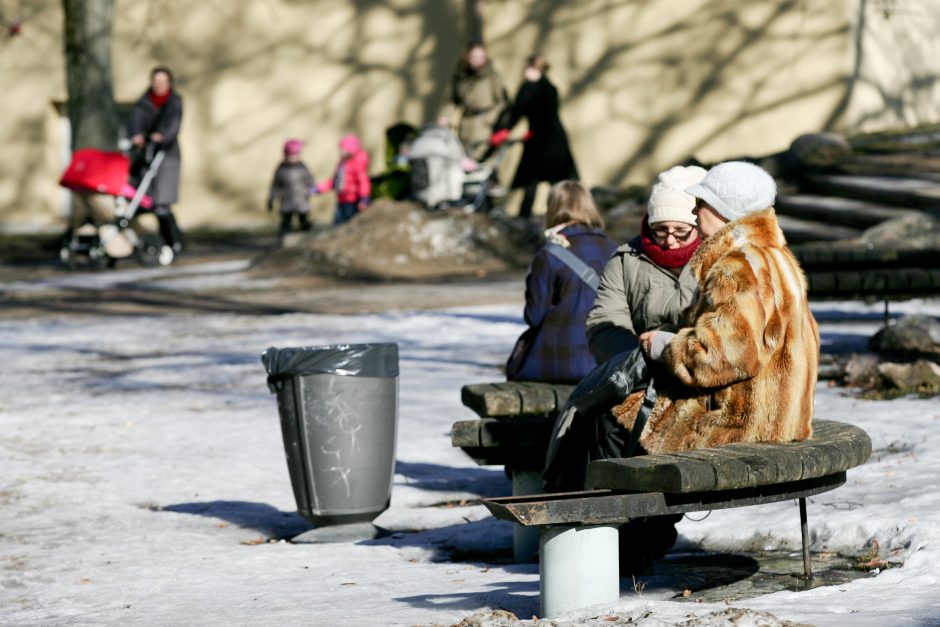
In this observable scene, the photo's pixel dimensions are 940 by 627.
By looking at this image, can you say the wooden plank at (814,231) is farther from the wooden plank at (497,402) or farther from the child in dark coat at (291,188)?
the wooden plank at (497,402)

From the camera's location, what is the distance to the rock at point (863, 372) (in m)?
9.74

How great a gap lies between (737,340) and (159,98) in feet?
45.1

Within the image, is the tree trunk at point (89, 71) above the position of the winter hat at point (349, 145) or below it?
above

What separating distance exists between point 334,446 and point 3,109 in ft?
65.3

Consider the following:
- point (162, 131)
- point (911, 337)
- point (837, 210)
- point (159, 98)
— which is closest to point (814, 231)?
point (837, 210)

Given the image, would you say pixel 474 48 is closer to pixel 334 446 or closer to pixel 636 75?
pixel 636 75

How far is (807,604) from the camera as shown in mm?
5211

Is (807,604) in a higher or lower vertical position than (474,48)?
lower

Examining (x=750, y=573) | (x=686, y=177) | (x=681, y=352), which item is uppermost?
(x=686, y=177)

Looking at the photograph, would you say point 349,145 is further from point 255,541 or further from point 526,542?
point 526,542

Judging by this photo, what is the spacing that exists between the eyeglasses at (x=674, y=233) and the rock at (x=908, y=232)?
8117 millimetres

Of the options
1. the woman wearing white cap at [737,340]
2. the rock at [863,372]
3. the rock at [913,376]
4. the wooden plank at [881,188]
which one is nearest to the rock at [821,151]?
the wooden plank at [881,188]

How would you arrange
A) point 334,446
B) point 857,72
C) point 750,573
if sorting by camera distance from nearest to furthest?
point 750,573
point 334,446
point 857,72

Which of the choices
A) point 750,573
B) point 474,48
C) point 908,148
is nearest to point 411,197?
point 474,48
